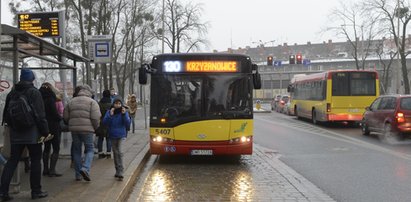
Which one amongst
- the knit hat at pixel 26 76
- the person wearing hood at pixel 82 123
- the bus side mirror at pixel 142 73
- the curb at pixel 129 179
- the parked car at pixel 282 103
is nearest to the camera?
the knit hat at pixel 26 76

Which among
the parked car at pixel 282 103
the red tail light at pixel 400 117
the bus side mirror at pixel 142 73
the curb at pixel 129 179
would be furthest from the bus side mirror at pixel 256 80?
the parked car at pixel 282 103

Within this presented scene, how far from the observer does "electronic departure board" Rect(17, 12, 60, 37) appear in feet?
53.3

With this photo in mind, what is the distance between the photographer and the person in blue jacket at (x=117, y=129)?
30.2 ft

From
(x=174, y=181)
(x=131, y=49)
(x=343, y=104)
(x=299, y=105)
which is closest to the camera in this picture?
(x=174, y=181)

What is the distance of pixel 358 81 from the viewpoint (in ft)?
80.0

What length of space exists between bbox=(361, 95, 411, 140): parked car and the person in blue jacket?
37.8 ft

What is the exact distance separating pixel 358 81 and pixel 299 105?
7518mm

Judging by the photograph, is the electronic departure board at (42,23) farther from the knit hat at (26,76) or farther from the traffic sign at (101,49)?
the knit hat at (26,76)

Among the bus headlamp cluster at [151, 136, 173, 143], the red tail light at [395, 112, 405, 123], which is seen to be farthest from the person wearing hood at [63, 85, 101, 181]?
the red tail light at [395, 112, 405, 123]

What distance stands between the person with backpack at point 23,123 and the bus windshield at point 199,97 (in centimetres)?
533

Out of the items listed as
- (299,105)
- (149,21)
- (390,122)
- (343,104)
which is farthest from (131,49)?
(390,122)

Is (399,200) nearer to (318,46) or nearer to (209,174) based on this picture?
(209,174)

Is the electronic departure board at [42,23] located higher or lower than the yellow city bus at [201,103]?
higher

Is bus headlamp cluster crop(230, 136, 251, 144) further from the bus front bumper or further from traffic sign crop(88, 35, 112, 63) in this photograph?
traffic sign crop(88, 35, 112, 63)
